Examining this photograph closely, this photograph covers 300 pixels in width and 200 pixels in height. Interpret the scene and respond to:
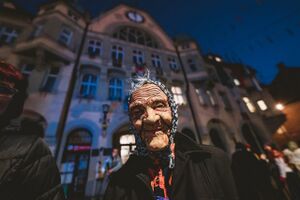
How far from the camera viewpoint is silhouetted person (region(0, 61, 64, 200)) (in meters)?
1.02

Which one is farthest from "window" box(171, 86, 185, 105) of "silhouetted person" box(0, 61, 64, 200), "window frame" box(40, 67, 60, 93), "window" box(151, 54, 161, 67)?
"silhouetted person" box(0, 61, 64, 200)

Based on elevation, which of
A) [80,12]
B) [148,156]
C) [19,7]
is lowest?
[148,156]

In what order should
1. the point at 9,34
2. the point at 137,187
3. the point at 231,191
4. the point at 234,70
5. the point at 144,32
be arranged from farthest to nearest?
the point at 234,70
the point at 144,32
the point at 9,34
the point at 137,187
the point at 231,191

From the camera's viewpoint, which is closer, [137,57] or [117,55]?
[117,55]

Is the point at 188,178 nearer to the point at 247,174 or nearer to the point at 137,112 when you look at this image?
the point at 137,112

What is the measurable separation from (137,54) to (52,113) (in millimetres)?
8218

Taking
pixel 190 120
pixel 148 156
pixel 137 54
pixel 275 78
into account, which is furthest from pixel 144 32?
pixel 275 78

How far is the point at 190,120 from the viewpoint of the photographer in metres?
10.1

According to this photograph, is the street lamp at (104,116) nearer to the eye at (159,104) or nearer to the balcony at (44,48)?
the balcony at (44,48)

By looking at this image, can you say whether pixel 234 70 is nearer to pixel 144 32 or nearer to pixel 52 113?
pixel 144 32

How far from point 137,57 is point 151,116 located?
462 inches

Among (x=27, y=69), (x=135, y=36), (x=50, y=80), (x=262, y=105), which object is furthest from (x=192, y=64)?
(x=27, y=69)

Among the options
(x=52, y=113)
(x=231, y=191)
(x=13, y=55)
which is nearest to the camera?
(x=231, y=191)

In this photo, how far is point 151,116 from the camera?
49.9 inches
